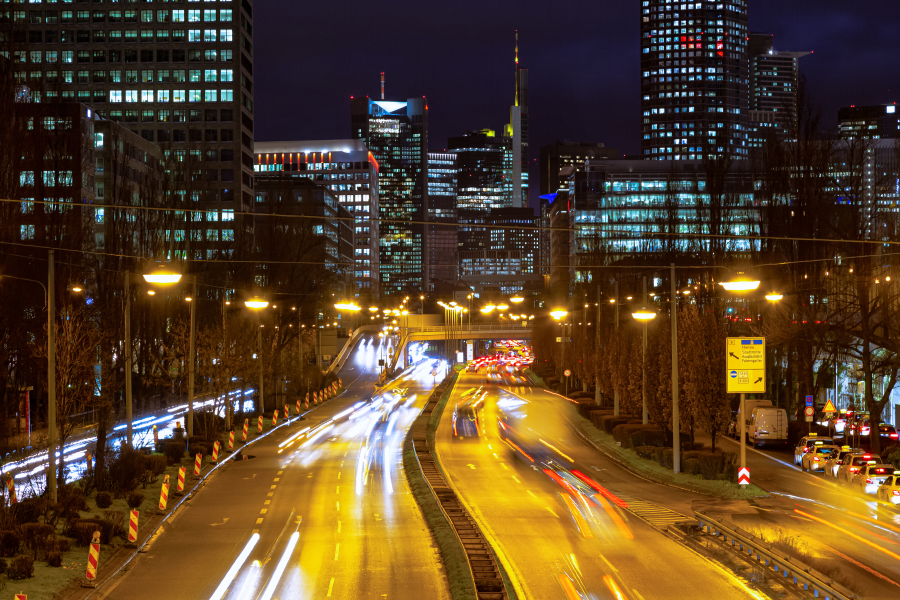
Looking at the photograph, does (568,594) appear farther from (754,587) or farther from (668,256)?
(668,256)

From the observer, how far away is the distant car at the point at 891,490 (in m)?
33.9

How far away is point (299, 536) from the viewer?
27000mm

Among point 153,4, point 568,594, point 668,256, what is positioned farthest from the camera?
point 153,4

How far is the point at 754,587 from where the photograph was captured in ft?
68.4

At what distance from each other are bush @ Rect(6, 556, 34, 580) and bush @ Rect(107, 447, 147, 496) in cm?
1075

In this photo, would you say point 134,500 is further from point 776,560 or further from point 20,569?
point 776,560

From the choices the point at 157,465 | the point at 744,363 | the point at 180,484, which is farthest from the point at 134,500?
the point at 744,363

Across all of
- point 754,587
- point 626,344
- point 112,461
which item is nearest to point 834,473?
point 626,344

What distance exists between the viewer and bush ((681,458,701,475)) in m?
39.1

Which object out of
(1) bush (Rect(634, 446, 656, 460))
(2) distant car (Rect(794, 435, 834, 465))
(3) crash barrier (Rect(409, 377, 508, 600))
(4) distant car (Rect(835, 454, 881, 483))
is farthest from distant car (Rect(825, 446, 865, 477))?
(3) crash barrier (Rect(409, 377, 508, 600))

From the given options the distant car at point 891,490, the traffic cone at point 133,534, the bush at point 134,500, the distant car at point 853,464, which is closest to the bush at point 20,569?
the traffic cone at point 133,534

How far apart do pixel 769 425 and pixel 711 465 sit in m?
17.4

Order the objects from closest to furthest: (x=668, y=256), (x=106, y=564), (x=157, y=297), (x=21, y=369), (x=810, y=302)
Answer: (x=106, y=564)
(x=21, y=369)
(x=810, y=302)
(x=157, y=297)
(x=668, y=256)

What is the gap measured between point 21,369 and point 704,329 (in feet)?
114
